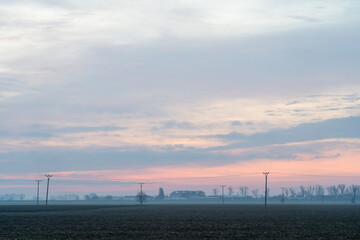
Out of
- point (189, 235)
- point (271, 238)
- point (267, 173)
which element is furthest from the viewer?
point (267, 173)

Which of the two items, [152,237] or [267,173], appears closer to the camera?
[152,237]

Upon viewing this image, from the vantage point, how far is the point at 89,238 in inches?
1788

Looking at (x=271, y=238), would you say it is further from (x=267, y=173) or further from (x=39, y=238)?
(x=267, y=173)

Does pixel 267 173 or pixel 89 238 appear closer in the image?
pixel 89 238

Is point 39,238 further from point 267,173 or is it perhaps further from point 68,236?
point 267,173

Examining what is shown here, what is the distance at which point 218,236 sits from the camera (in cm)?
4703

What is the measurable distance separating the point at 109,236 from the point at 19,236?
9140 mm

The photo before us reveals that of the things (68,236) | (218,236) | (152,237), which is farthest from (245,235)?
(68,236)

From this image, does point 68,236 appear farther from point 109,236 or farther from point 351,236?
point 351,236

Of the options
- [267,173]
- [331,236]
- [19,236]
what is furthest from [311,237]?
[267,173]

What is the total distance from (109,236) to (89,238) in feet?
8.30

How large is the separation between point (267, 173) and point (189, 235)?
127 metres

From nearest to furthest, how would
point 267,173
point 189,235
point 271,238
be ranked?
point 271,238 → point 189,235 → point 267,173

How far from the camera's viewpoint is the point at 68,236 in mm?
47531
